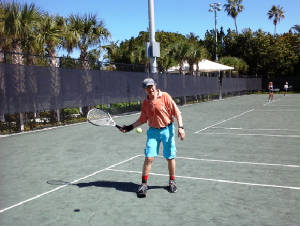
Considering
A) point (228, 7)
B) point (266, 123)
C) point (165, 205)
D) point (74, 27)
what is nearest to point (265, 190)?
point (165, 205)

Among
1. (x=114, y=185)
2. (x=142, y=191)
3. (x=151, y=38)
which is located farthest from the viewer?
(x=151, y=38)

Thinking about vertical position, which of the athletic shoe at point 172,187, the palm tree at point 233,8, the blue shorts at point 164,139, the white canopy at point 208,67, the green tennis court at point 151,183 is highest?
the palm tree at point 233,8

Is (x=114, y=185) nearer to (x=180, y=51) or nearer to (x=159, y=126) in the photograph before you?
(x=159, y=126)

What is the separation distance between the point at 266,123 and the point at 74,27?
1057 cm

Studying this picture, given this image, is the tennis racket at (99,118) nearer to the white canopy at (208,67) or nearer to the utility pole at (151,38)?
the utility pole at (151,38)

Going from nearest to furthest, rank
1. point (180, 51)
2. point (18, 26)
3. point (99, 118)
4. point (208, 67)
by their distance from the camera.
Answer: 1. point (99, 118)
2. point (18, 26)
3. point (180, 51)
4. point (208, 67)

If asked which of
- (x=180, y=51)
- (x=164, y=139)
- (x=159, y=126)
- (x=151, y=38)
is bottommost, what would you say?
(x=164, y=139)

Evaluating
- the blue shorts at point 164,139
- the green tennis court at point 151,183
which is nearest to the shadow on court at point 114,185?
the green tennis court at point 151,183

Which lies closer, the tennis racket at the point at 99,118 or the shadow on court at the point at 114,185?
the shadow on court at the point at 114,185

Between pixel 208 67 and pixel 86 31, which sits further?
pixel 208 67

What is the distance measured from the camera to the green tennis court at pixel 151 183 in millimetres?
4500

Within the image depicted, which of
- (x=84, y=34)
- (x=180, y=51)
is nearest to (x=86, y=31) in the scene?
(x=84, y=34)

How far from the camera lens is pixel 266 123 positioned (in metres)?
14.3

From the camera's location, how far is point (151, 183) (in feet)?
19.5
